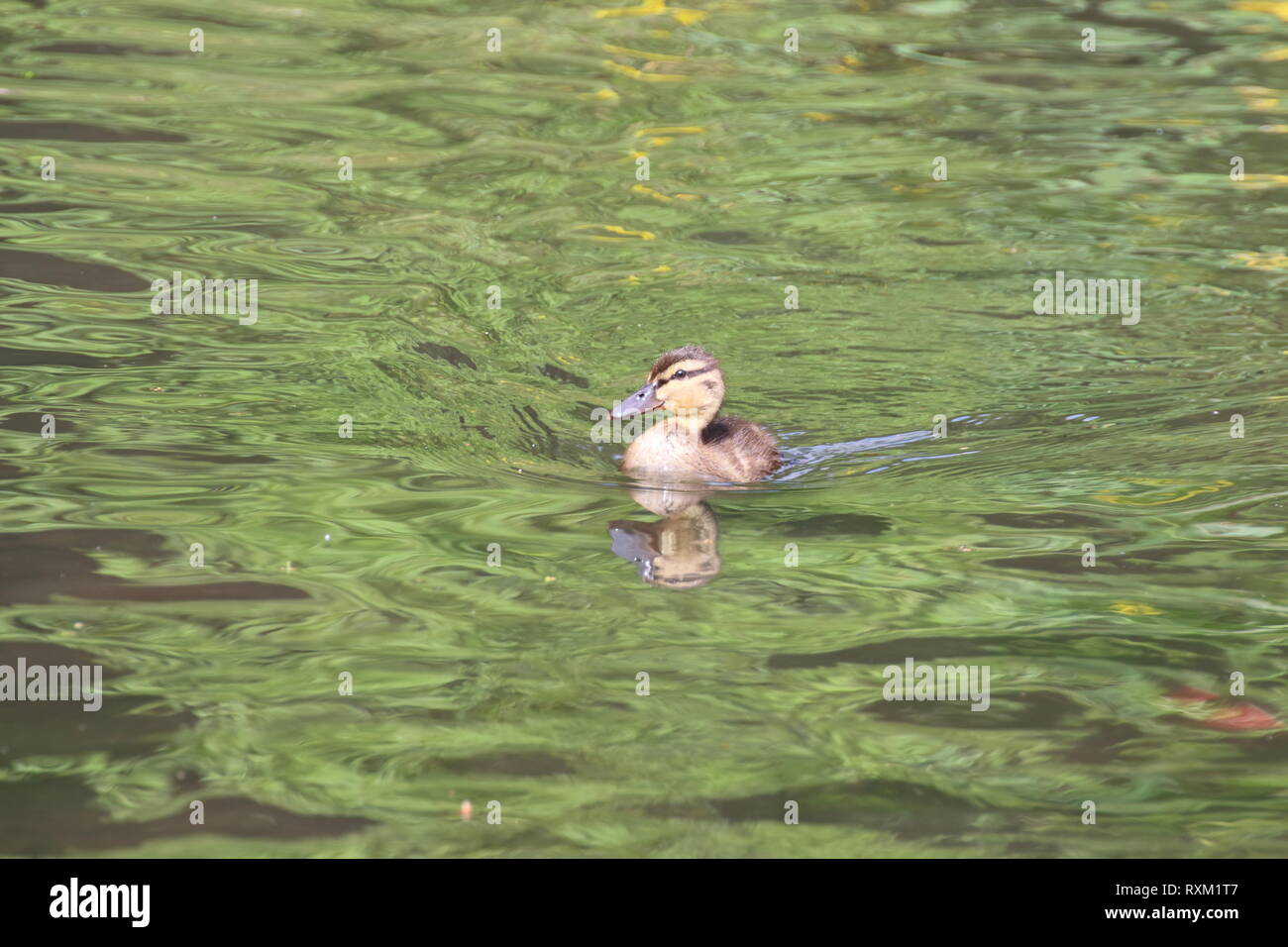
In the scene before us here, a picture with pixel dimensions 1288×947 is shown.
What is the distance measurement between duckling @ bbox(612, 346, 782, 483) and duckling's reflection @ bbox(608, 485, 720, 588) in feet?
0.93

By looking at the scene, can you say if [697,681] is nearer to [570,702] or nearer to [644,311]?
[570,702]

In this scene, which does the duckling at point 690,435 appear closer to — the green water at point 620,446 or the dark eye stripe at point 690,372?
the dark eye stripe at point 690,372

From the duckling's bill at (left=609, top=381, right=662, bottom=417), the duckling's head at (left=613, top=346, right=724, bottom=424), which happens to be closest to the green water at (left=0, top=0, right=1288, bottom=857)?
the duckling's bill at (left=609, top=381, right=662, bottom=417)

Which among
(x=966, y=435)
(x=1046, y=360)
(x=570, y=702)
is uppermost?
(x=1046, y=360)

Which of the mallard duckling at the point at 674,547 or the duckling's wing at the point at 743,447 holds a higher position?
the duckling's wing at the point at 743,447

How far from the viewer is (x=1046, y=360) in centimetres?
1018

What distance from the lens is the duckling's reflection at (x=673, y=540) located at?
6844 millimetres

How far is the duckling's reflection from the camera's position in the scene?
684cm

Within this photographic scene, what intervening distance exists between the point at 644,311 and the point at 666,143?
3060 mm

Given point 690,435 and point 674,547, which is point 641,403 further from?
point 674,547

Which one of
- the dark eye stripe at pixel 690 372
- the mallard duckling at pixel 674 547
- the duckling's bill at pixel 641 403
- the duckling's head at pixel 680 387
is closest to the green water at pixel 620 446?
the mallard duckling at pixel 674 547

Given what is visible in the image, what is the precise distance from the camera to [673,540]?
7301 millimetres

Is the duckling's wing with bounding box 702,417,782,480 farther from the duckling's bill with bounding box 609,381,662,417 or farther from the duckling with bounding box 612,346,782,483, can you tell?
the duckling's bill with bounding box 609,381,662,417
